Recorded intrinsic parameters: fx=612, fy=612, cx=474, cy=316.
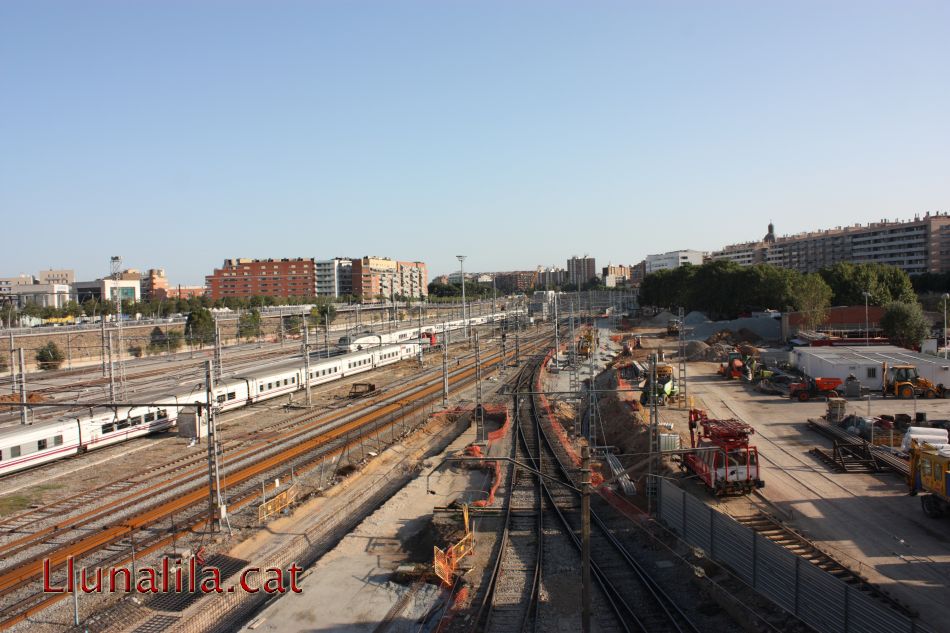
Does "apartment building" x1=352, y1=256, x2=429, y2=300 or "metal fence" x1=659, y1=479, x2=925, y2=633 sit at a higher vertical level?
"apartment building" x1=352, y1=256, x2=429, y2=300

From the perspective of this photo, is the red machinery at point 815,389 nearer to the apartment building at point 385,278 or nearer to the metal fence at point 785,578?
the metal fence at point 785,578

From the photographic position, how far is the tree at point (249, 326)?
77.4m

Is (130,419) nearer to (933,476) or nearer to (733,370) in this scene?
(933,476)

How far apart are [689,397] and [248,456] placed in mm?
23293

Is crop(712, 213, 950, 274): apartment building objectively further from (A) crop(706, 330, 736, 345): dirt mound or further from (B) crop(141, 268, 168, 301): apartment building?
(B) crop(141, 268, 168, 301): apartment building

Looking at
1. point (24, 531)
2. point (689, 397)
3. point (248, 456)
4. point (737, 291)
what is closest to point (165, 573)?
point (24, 531)

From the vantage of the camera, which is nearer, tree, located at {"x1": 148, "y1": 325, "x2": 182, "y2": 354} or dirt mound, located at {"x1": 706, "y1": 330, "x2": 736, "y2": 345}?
dirt mound, located at {"x1": 706, "y1": 330, "x2": 736, "y2": 345}

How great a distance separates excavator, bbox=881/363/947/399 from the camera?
31.8 metres

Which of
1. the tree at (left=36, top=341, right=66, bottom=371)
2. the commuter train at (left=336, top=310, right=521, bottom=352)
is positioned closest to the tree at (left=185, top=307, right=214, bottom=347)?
the tree at (left=36, top=341, right=66, bottom=371)

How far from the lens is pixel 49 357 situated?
5534 cm

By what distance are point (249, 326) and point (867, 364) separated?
218 ft

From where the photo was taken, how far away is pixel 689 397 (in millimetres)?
34406

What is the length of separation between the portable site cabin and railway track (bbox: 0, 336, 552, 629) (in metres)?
24.6

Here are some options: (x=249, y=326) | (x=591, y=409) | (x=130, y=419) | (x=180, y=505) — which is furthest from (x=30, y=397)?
(x=249, y=326)
